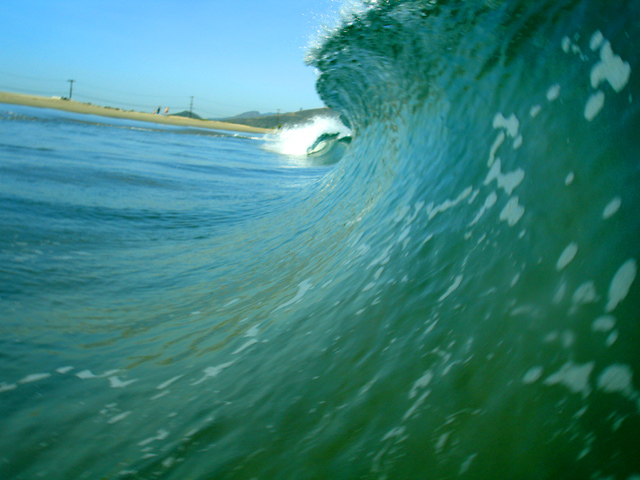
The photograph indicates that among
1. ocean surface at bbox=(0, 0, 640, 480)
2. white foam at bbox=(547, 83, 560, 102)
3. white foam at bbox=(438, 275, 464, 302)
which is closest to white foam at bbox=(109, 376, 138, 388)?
ocean surface at bbox=(0, 0, 640, 480)

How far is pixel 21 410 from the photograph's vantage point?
1.43 metres

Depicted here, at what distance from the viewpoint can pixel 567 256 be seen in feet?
3.37

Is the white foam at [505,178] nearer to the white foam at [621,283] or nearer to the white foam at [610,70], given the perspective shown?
the white foam at [610,70]

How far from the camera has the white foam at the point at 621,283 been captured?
0.90m

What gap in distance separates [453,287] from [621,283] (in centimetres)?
44

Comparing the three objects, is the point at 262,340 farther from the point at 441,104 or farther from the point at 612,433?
the point at 441,104

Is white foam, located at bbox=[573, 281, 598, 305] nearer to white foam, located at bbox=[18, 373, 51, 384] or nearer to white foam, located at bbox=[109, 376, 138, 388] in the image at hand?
white foam, located at bbox=[109, 376, 138, 388]

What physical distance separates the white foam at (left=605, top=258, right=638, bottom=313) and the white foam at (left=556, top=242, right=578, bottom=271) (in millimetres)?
108

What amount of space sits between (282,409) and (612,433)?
75 centimetres

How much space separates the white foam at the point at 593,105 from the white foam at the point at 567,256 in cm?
31

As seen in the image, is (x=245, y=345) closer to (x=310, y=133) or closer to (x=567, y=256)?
(x=567, y=256)

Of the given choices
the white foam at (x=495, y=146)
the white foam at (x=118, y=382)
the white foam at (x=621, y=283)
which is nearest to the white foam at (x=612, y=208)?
the white foam at (x=621, y=283)

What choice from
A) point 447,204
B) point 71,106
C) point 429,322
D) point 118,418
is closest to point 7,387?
point 118,418

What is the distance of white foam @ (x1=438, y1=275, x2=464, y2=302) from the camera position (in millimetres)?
1287
